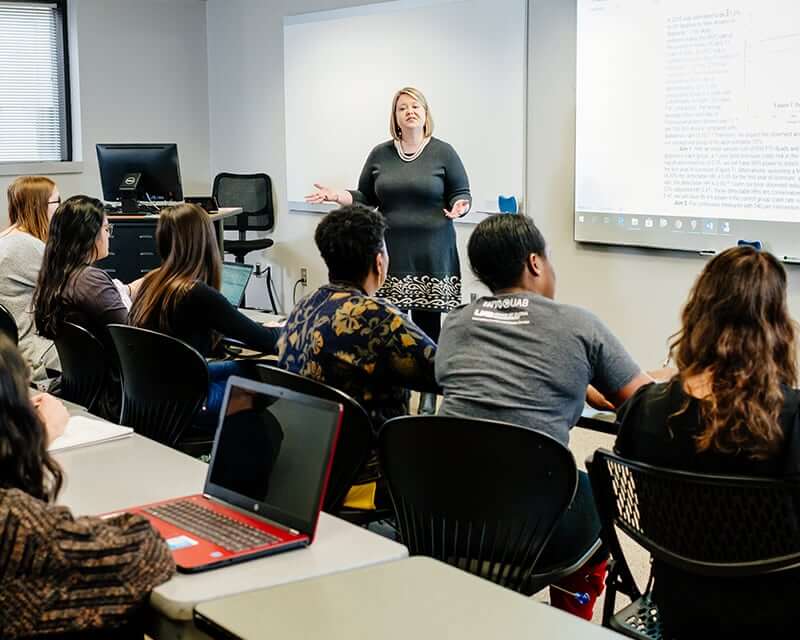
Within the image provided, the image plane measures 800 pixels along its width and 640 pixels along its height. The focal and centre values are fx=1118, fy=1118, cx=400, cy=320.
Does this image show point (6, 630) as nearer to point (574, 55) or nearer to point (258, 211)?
point (574, 55)

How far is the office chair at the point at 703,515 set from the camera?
1849mm

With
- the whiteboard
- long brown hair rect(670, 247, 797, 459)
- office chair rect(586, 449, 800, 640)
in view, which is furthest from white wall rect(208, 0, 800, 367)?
office chair rect(586, 449, 800, 640)

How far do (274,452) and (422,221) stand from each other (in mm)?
3543

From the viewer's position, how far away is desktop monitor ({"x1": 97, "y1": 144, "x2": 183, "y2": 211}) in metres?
6.41

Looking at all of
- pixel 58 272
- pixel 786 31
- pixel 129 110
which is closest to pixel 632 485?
pixel 58 272

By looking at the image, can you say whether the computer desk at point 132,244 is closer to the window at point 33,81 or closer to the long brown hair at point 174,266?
the window at point 33,81

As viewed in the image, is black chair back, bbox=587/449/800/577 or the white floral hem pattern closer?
black chair back, bbox=587/449/800/577

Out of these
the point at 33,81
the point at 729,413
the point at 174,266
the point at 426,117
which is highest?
the point at 33,81

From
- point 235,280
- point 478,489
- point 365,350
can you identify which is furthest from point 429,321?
point 478,489

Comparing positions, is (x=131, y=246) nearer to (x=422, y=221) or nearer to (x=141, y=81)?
(x=422, y=221)

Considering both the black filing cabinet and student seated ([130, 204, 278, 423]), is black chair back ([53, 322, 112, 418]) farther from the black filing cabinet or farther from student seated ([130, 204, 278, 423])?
the black filing cabinet

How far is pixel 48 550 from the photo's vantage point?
1445 mm

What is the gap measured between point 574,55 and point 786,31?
128 centimetres

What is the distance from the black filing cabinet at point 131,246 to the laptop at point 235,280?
1435 mm
